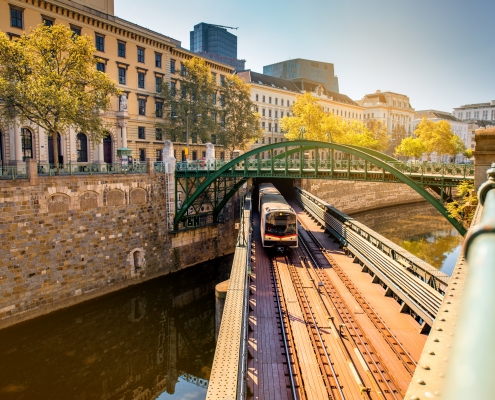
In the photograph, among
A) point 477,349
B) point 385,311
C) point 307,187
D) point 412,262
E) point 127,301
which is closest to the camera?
point 477,349

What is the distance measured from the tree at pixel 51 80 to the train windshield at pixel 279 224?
14859 millimetres

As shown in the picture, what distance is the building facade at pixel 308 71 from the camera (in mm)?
129500

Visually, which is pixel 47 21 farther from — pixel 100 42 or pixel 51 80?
pixel 51 80

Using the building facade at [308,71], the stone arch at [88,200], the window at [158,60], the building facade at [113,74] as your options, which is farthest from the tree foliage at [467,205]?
the building facade at [308,71]

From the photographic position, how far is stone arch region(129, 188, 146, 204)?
94.1 ft

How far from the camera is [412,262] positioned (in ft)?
50.2

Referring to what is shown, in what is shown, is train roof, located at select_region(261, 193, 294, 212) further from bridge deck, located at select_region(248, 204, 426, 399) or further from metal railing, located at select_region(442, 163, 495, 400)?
metal railing, located at select_region(442, 163, 495, 400)

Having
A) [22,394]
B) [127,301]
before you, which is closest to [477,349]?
[22,394]

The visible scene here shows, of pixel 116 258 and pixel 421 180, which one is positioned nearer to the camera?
pixel 421 180

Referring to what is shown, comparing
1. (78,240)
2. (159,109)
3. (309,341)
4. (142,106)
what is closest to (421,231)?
(159,109)

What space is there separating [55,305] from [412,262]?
62.5ft

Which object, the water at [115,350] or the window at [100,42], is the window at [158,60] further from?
the water at [115,350]

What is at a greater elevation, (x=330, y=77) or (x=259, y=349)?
(x=330, y=77)

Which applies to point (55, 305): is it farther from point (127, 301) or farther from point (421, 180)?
point (421, 180)
